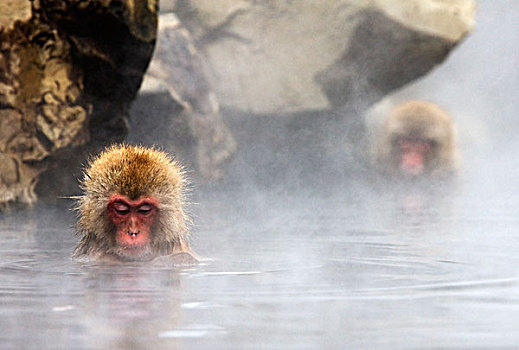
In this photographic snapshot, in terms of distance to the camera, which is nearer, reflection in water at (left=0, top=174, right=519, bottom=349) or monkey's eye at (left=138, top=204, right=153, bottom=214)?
reflection in water at (left=0, top=174, right=519, bottom=349)

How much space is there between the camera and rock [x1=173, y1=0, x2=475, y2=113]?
33.2ft

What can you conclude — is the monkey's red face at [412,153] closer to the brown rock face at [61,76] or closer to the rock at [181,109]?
the rock at [181,109]

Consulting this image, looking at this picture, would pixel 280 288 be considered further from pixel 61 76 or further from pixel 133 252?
pixel 61 76

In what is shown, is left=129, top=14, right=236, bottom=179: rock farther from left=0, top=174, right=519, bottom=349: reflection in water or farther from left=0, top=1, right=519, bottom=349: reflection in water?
left=0, top=174, right=519, bottom=349: reflection in water

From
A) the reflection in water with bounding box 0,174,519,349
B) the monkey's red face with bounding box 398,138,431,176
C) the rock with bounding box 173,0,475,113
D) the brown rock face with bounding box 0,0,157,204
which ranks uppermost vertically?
the rock with bounding box 173,0,475,113

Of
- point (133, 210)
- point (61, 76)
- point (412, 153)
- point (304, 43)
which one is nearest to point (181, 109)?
point (304, 43)

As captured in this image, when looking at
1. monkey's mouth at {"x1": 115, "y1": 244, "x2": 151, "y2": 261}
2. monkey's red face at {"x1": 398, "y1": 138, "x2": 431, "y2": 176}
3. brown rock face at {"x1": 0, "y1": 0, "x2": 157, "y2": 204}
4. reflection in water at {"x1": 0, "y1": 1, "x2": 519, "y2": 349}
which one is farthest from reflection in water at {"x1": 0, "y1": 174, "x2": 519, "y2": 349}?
monkey's red face at {"x1": 398, "y1": 138, "x2": 431, "y2": 176}

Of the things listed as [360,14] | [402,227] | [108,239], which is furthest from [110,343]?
[360,14]

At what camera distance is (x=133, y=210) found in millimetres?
4500

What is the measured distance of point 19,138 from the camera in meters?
6.57

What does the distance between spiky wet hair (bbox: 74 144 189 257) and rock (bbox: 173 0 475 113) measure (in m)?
5.78

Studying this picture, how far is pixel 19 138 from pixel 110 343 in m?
4.43

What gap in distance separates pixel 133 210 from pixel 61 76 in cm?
231

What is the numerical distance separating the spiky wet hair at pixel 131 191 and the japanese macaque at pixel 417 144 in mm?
7503
